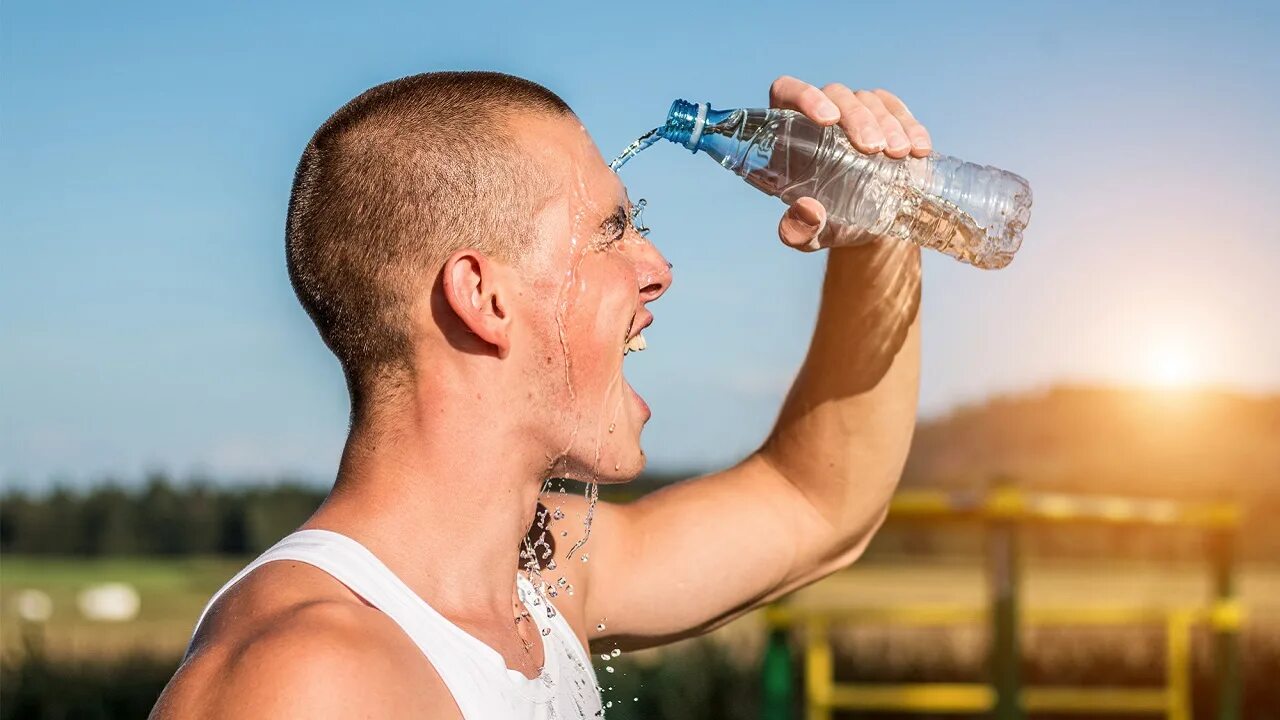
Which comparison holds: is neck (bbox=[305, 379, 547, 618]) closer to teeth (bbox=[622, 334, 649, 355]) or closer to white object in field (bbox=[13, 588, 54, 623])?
teeth (bbox=[622, 334, 649, 355])

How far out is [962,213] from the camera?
2719 millimetres

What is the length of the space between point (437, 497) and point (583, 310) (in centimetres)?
37

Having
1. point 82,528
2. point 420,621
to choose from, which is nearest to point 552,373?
point 420,621

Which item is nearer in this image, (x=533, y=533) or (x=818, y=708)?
(x=533, y=533)

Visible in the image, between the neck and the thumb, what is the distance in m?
0.59

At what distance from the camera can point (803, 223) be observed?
7.63 feet

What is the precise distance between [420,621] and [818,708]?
17.0ft

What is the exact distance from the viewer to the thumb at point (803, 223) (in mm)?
2305

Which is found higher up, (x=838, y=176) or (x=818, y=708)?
(x=838, y=176)

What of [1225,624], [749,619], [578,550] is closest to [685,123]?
[578,550]

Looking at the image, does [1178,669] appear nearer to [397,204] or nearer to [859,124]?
[859,124]

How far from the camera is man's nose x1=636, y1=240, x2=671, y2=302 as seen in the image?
2258 millimetres

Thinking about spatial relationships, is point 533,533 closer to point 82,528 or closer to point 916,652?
point 916,652

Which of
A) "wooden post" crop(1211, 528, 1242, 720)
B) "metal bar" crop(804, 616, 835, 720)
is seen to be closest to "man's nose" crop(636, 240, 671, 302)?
"metal bar" crop(804, 616, 835, 720)
